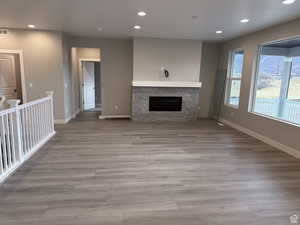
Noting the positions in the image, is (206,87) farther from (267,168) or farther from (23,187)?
(23,187)

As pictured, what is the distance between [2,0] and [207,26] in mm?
3935

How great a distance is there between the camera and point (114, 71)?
21.5 feet

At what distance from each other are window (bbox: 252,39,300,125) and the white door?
606cm

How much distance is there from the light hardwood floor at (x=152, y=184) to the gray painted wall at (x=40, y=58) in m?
1.88

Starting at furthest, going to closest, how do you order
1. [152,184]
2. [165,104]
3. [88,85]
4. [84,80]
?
[88,85]
[84,80]
[165,104]
[152,184]

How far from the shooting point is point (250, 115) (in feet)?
17.1

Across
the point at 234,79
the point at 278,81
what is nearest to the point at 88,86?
the point at 234,79

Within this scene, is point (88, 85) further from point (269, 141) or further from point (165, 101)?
point (269, 141)

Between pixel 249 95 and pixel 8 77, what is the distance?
6.78 meters

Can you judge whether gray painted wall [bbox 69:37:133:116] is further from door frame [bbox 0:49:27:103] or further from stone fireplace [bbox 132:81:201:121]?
door frame [bbox 0:49:27:103]

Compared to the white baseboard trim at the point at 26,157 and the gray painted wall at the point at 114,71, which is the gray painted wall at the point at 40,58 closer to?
the gray painted wall at the point at 114,71

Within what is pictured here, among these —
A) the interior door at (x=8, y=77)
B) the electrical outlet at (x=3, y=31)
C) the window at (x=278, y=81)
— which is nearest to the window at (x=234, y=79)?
the window at (x=278, y=81)

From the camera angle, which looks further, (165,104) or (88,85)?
(88,85)

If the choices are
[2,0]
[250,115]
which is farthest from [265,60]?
[2,0]
